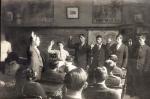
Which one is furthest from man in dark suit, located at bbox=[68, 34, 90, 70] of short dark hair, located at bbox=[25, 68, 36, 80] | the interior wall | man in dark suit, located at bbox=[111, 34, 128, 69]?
short dark hair, located at bbox=[25, 68, 36, 80]

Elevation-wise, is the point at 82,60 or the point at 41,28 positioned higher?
the point at 41,28

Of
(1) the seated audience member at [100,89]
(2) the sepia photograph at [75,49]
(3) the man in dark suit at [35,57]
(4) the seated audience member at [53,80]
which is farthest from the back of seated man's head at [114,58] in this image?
(3) the man in dark suit at [35,57]

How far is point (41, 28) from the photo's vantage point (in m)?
5.68

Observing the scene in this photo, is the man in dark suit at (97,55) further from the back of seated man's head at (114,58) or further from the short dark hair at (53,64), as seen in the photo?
the short dark hair at (53,64)

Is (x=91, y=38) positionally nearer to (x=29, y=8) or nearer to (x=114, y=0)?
(x=114, y=0)

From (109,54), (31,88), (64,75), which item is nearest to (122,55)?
(109,54)

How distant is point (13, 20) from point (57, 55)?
74 cm

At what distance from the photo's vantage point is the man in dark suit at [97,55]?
18.1 feet

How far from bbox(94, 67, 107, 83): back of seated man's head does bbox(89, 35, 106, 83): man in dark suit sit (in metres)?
0.05

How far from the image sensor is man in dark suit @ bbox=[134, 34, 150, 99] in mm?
5422

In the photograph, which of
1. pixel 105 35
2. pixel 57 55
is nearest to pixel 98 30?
pixel 105 35

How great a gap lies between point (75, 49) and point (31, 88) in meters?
0.76

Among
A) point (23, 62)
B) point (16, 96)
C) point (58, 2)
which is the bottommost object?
point (16, 96)

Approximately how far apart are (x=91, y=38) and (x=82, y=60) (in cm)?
30
